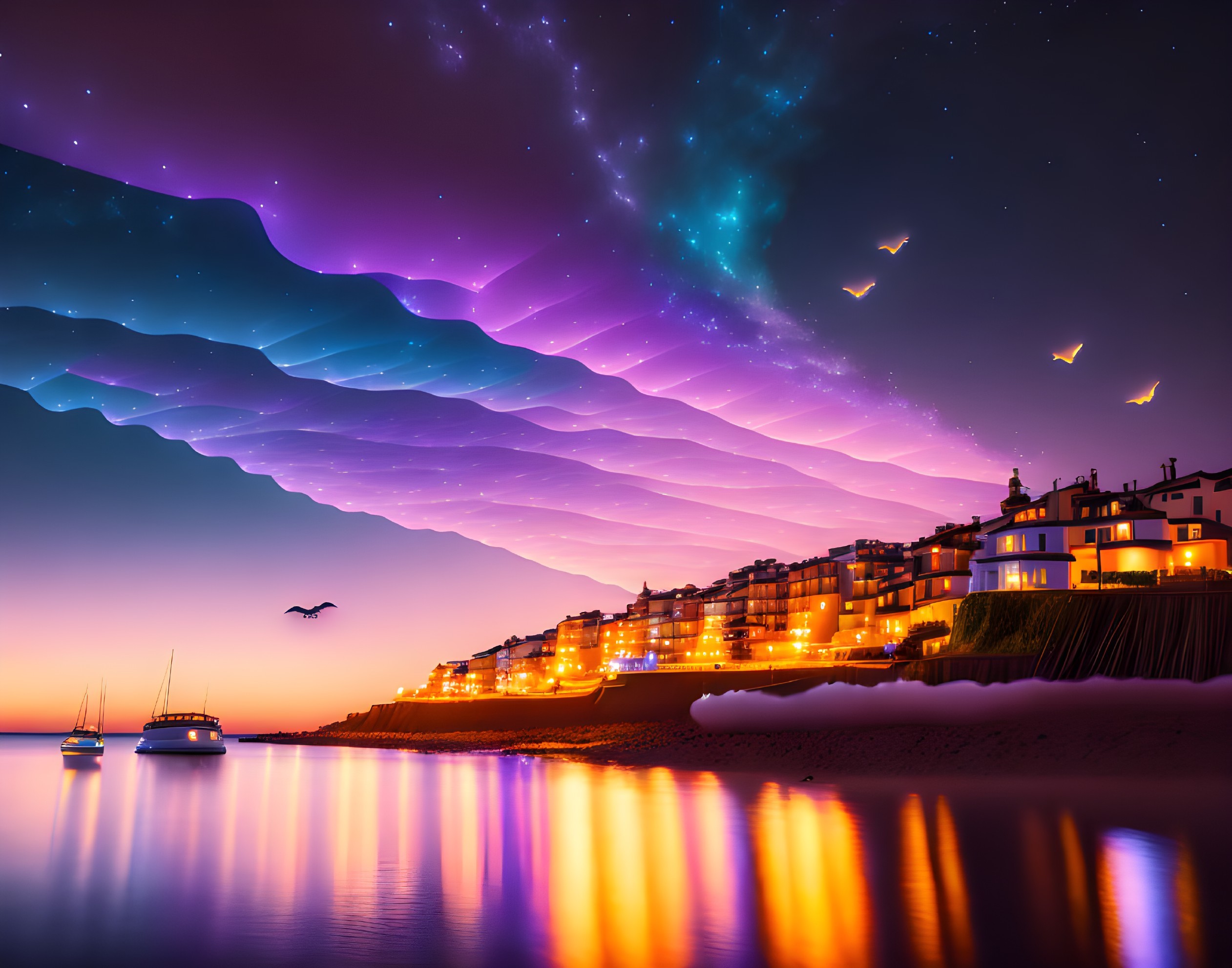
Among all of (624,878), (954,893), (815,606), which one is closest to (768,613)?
(815,606)

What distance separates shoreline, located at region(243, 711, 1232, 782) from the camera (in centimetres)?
3203

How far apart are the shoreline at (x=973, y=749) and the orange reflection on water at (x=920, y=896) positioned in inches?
440

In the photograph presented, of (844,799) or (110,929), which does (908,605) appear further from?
(110,929)

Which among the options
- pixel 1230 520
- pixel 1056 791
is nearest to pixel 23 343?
pixel 1056 791

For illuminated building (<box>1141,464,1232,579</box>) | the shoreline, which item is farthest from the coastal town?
the shoreline

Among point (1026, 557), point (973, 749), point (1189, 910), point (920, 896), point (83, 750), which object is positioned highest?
point (1026, 557)

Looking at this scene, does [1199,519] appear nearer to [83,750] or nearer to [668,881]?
[668,881]

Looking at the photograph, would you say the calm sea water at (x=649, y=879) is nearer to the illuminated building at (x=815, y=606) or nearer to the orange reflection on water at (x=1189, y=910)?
the orange reflection on water at (x=1189, y=910)

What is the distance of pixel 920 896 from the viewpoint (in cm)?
1619

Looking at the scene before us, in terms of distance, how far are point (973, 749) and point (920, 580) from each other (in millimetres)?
28223

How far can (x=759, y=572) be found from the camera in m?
91.8

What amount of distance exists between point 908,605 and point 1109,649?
2817 centimetres

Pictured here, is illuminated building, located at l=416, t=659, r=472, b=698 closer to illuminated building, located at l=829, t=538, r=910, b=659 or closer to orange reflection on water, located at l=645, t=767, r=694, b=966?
illuminated building, located at l=829, t=538, r=910, b=659

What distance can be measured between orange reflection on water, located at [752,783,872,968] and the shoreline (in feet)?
32.0
